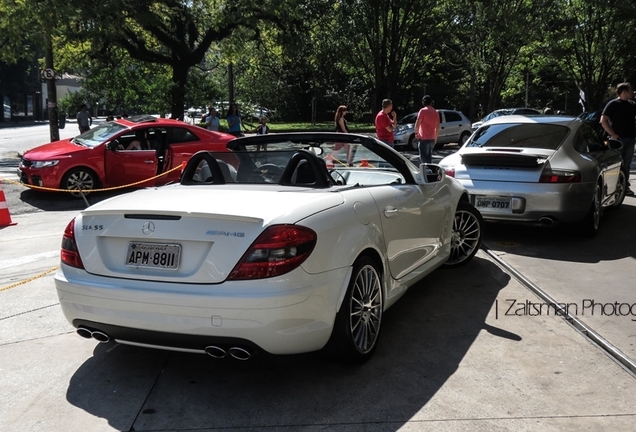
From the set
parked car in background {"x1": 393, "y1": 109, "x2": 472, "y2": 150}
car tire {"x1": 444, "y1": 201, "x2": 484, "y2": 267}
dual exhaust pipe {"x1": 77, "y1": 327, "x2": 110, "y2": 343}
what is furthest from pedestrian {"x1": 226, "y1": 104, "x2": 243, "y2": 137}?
dual exhaust pipe {"x1": 77, "y1": 327, "x2": 110, "y2": 343}

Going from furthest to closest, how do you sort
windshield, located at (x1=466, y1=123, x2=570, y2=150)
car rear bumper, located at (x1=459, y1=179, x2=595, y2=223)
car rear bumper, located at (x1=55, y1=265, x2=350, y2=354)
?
windshield, located at (x1=466, y1=123, x2=570, y2=150) → car rear bumper, located at (x1=459, y1=179, x2=595, y2=223) → car rear bumper, located at (x1=55, y1=265, x2=350, y2=354)

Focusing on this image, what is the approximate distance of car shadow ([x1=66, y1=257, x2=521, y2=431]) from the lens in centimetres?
358

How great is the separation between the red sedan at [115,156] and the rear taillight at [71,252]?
8244 mm

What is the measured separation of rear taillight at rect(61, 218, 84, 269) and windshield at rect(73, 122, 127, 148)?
872 centimetres

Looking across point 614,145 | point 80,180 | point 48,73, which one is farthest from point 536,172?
point 48,73

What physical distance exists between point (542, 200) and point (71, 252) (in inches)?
213

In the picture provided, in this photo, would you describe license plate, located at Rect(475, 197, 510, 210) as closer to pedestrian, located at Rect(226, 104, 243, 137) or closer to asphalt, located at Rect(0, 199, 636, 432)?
asphalt, located at Rect(0, 199, 636, 432)

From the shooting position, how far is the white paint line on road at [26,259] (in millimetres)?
7168

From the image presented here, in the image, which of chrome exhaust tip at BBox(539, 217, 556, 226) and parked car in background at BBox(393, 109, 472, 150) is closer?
chrome exhaust tip at BBox(539, 217, 556, 226)

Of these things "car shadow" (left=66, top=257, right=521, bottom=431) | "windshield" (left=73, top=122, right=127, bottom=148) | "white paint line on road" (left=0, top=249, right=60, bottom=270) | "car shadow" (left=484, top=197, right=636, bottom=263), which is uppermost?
"windshield" (left=73, top=122, right=127, bottom=148)

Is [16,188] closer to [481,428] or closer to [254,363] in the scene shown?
[254,363]

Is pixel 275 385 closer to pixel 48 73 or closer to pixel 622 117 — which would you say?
pixel 622 117

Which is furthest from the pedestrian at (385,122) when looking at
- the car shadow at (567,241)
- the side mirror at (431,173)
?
the side mirror at (431,173)

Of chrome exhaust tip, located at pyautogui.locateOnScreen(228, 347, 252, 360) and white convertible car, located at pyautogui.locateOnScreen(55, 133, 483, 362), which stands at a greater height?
white convertible car, located at pyautogui.locateOnScreen(55, 133, 483, 362)
